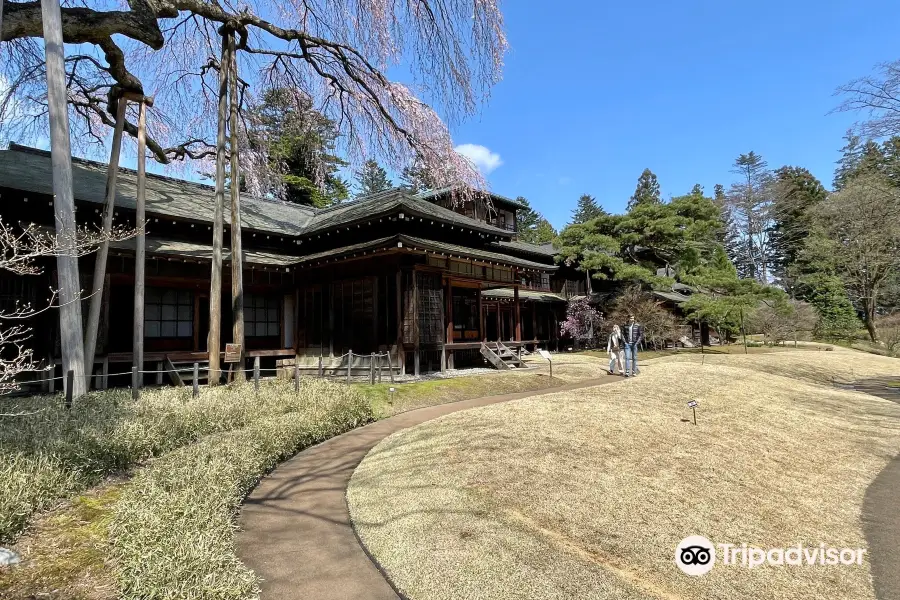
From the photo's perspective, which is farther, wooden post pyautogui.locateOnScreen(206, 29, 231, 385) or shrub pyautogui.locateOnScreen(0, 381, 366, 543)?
→ wooden post pyautogui.locateOnScreen(206, 29, 231, 385)

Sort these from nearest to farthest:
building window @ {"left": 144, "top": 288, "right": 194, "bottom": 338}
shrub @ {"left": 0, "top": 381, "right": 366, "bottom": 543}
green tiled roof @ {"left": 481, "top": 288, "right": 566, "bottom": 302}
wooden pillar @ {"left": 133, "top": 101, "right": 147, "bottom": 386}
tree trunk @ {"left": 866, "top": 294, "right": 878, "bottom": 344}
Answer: shrub @ {"left": 0, "top": 381, "right": 366, "bottom": 543} → wooden pillar @ {"left": 133, "top": 101, "right": 147, "bottom": 386} → building window @ {"left": 144, "top": 288, "right": 194, "bottom": 338} → green tiled roof @ {"left": 481, "top": 288, "right": 566, "bottom": 302} → tree trunk @ {"left": 866, "top": 294, "right": 878, "bottom": 344}

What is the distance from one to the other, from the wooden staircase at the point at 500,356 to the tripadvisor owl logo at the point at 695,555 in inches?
489

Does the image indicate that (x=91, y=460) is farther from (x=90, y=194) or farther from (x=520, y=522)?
(x=90, y=194)

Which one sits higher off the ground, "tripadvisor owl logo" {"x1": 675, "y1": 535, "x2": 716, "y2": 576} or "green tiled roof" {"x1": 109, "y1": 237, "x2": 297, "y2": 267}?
"green tiled roof" {"x1": 109, "y1": 237, "x2": 297, "y2": 267}

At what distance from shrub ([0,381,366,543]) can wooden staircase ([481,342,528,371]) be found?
8.84m

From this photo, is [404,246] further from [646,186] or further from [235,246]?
[646,186]

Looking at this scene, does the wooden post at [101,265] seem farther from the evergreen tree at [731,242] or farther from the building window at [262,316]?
the evergreen tree at [731,242]

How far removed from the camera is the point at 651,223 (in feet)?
86.1

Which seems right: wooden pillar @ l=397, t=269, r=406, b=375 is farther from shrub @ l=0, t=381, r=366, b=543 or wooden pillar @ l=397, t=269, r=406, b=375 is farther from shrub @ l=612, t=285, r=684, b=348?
shrub @ l=612, t=285, r=684, b=348

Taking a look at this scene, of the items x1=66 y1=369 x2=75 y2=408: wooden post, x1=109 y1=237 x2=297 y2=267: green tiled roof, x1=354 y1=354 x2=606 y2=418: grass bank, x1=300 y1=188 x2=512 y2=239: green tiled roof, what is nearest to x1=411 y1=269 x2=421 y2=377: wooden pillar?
x1=354 y1=354 x2=606 y2=418: grass bank

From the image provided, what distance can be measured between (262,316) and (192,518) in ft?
44.5

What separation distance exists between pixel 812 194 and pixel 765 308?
28913 mm

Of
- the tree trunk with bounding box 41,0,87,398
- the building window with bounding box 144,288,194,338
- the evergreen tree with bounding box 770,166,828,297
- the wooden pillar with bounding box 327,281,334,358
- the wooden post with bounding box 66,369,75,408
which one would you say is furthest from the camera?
the evergreen tree with bounding box 770,166,828,297

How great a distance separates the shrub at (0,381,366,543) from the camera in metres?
4.10
